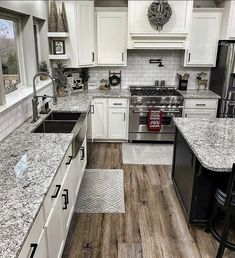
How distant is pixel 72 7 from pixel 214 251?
3.61 m

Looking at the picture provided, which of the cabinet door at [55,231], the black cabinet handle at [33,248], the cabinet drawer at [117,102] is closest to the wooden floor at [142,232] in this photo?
the cabinet door at [55,231]

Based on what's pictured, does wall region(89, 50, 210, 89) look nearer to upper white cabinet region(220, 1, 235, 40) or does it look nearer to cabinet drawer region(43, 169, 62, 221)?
upper white cabinet region(220, 1, 235, 40)

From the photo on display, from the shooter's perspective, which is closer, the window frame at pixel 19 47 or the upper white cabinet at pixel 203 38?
the window frame at pixel 19 47

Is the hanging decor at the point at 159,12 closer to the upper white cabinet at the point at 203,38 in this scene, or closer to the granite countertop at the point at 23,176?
the upper white cabinet at the point at 203,38

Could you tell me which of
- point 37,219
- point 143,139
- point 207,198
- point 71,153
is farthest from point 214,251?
point 143,139

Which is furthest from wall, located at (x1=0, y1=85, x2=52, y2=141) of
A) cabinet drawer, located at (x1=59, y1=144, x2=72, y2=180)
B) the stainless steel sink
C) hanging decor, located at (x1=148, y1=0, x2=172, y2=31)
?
hanging decor, located at (x1=148, y1=0, x2=172, y2=31)

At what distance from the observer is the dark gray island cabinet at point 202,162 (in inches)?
79.6

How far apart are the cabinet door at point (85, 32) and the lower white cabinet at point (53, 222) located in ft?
7.69

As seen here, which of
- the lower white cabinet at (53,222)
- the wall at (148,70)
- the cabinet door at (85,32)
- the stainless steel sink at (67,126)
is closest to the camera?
the lower white cabinet at (53,222)

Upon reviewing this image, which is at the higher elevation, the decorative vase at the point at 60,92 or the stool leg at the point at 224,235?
the decorative vase at the point at 60,92

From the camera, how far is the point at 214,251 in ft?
7.30

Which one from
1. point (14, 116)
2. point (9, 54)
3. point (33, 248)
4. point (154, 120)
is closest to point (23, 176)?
point (33, 248)

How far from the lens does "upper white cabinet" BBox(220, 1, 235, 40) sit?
387 centimetres

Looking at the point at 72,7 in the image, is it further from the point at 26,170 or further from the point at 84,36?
the point at 26,170
